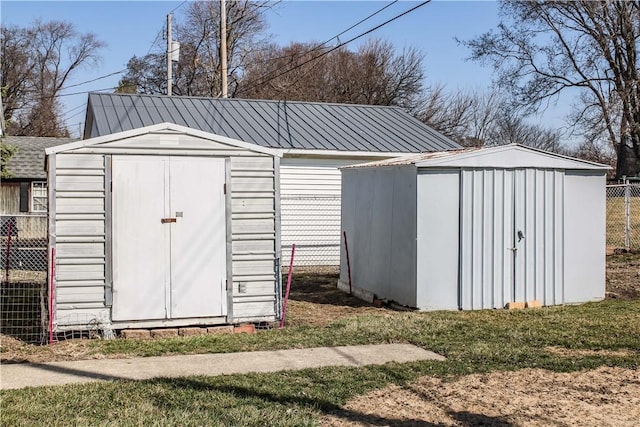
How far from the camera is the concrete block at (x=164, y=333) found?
8.23m

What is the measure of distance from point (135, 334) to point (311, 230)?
8.89m

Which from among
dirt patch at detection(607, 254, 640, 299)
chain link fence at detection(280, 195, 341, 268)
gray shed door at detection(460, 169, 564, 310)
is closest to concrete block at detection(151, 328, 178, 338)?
gray shed door at detection(460, 169, 564, 310)

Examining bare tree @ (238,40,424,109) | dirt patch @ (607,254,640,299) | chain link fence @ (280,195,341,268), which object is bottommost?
dirt patch @ (607,254,640,299)

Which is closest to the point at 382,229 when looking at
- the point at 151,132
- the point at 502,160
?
the point at 502,160

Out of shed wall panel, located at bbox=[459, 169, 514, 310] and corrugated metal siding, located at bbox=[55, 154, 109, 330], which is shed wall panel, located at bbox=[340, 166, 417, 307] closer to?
shed wall panel, located at bbox=[459, 169, 514, 310]

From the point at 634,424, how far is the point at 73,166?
6.28 metres

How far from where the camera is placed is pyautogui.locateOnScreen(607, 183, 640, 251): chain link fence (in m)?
17.2

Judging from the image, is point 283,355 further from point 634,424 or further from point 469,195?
point 469,195

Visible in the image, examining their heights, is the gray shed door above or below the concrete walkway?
above

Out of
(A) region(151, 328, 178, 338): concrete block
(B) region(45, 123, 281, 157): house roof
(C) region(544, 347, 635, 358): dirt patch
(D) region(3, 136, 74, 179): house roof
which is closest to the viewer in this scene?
(C) region(544, 347, 635, 358): dirt patch

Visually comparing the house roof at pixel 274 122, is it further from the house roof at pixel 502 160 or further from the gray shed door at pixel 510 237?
the gray shed door at pixel 510 237

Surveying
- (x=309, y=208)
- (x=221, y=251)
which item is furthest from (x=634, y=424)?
(x=309, y=208)

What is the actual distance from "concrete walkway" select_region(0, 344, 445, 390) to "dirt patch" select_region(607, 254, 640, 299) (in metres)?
5.76

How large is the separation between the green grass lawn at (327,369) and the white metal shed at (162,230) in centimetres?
51
